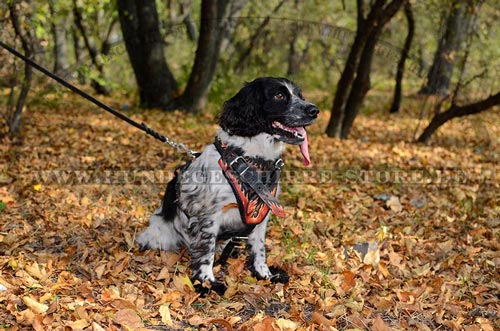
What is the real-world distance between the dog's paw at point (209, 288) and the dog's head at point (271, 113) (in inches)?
52.1

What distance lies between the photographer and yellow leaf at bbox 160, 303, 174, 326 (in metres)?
3.88

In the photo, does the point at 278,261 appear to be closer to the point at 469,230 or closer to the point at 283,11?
the point at 469,230

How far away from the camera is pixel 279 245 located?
5.55 metres

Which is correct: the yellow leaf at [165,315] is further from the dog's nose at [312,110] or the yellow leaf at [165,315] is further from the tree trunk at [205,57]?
the tree trunk at [205,57]

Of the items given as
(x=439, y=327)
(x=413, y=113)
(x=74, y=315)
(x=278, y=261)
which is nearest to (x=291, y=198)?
(x=278, y=261)

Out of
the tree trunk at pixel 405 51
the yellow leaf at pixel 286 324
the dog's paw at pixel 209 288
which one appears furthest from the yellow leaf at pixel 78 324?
the tree trunk at pixel 405 51

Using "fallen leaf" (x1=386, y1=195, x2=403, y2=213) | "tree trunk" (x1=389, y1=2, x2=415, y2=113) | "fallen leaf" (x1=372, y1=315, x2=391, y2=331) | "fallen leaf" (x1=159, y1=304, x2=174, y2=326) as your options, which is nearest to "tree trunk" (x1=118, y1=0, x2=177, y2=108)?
Answer: "tree trunk" (x1=389, y1=2, x2=415, y2=113)

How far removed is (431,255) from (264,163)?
2.37m

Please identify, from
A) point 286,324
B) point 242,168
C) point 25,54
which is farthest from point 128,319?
point 25,54

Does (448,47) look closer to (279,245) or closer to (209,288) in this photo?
(279,245)

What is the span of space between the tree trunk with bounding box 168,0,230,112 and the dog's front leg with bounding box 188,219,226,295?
306 inches

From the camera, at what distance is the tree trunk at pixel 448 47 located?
11561 millimetres

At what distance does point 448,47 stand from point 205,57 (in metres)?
6.71

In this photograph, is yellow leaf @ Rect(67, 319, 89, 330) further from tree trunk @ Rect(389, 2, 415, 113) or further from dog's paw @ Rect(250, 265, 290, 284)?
tree trunk @ Rect(389, 2, 415, 113)
